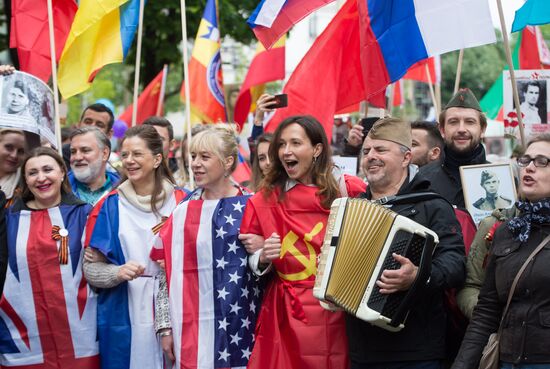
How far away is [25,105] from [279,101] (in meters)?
1.92

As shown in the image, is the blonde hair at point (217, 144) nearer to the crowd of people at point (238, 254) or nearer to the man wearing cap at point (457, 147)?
the crowd of people at point (238, 254)

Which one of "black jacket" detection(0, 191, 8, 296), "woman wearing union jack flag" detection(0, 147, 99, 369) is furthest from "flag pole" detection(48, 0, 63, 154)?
"black jacket" detection(0, 191, 8, 296)

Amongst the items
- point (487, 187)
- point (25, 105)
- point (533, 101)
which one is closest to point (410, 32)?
point (487, 187)

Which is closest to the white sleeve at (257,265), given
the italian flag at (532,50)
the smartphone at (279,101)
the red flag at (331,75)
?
the smartphone at (279,101)

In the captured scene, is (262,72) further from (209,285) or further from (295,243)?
(295,243)

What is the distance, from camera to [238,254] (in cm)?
586

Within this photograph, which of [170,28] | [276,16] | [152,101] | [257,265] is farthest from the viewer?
[170,28]

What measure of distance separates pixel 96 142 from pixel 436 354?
3240mm

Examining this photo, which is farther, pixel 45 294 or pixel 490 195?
pixel 45 294

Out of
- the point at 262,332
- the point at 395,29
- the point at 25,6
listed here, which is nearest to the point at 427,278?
the point at 262,332

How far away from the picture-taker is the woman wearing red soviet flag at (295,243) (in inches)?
215

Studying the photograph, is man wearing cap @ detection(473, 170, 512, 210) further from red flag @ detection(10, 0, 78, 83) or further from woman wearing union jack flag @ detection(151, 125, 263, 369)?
red flag @ detection(10, 0, 78, 83)

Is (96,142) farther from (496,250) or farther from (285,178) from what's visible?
(496,250)

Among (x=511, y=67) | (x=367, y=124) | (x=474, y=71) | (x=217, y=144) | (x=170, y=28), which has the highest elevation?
(x=474, y=71)
